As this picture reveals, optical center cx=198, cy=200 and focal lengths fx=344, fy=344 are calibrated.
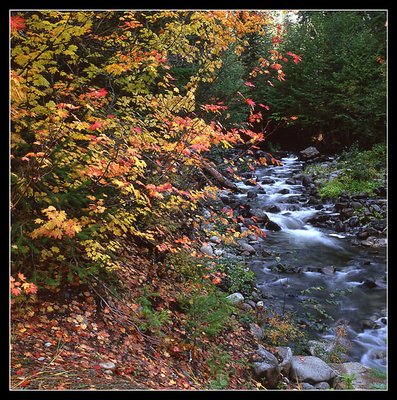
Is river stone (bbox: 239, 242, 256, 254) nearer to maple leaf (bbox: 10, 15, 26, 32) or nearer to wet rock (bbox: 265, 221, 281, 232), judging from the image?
wet rock (bbox: 265, 221, 281, 232)

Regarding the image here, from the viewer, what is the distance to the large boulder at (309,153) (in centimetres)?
1565

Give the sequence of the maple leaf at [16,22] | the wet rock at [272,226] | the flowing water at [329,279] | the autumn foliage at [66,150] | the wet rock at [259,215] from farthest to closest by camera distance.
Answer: the wet rock at [259,215] < the wet rock at [272,226] < the flowing water at [329,279] < the autumn foliage at [66,150] < the maple leaf at [16,22]

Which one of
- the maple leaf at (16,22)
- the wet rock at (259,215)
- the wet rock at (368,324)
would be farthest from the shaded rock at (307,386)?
the wet rock at (259,215)

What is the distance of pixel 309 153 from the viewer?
52.5 ft

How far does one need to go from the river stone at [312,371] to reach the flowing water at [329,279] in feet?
2.97

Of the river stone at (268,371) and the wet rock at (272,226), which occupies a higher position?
the wet rock at (272,226)

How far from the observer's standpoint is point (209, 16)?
15.6ft

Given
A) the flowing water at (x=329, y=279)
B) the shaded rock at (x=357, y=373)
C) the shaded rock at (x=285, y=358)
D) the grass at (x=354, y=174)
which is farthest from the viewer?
the grass at (x=354, y=174)

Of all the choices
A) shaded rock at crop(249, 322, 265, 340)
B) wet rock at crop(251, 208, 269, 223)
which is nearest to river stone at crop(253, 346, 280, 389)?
shaded rock at crop(249, 322, 265, 340)

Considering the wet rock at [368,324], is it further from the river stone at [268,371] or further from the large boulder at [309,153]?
the large boulder at [309,153]

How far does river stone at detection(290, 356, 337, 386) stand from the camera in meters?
4.16

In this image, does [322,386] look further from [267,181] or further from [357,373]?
[267,181]

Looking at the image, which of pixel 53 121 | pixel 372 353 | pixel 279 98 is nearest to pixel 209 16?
pixel 53 121
